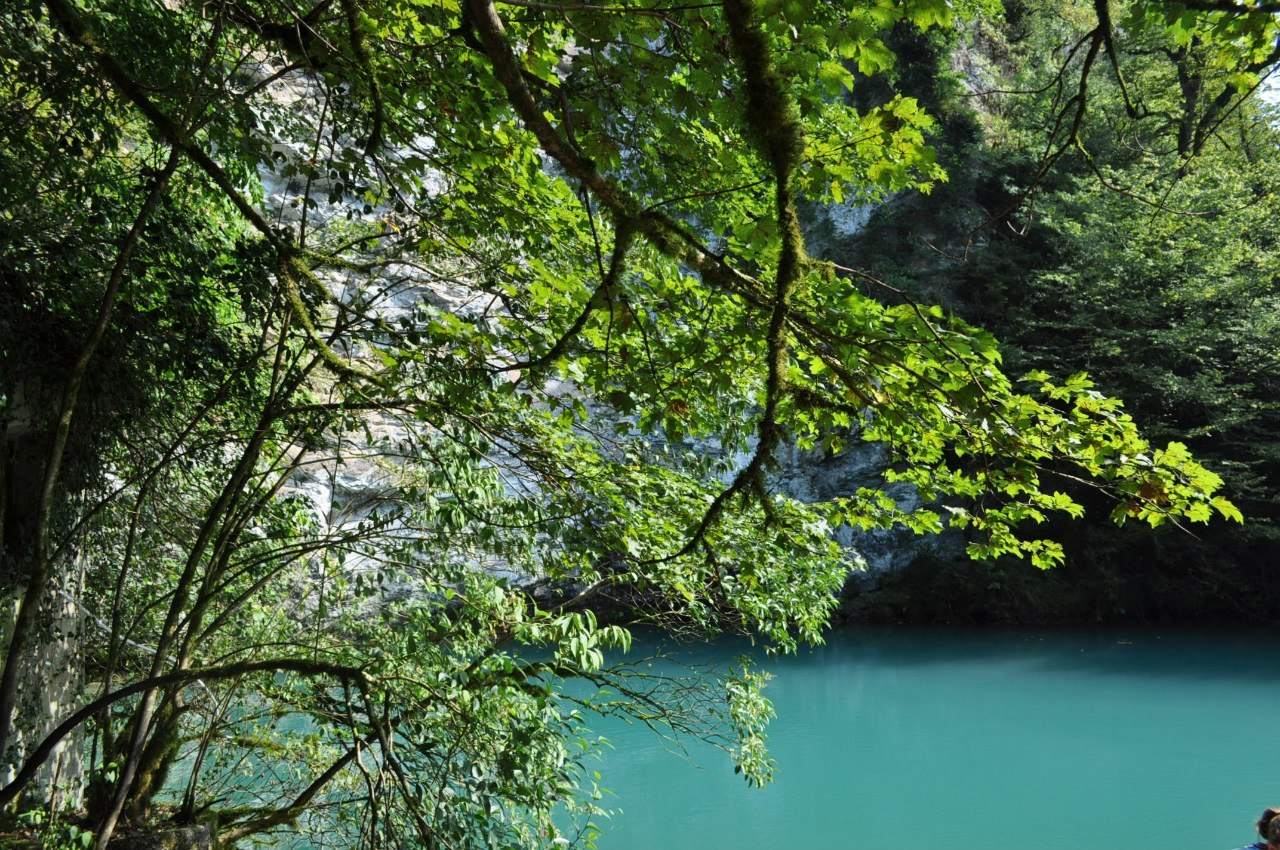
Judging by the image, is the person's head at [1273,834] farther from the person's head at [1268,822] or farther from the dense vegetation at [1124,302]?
the dense vegetation at [1124,302]

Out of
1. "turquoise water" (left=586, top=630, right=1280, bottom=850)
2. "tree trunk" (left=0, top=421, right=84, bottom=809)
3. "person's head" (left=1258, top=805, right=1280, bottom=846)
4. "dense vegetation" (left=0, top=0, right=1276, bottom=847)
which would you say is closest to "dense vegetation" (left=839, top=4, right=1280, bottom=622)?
"turquoise water" (left=586, top=630, right=1280, bottom=850)

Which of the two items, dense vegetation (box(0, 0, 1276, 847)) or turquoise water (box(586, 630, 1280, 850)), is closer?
dense vegetation (box(0, 0, 1276, 847))

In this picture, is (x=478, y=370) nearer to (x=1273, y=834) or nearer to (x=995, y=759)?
(x=1273, y=834)

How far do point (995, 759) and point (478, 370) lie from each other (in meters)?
6.95

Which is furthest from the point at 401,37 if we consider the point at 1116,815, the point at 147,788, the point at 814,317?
the point at 1116,815

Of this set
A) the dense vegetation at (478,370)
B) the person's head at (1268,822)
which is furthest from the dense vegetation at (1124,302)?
the dense vegetation at (478,370)

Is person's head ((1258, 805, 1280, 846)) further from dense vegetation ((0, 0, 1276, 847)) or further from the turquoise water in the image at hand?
the turquoise water

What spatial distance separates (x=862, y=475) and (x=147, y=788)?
39.3 ft

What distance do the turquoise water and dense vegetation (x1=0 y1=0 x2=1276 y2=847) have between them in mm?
2033

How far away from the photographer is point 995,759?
7.52 meters

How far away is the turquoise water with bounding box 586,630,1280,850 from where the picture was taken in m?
6.05

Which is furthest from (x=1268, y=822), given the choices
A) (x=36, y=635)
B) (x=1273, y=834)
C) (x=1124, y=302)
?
(x=1124, y=302)

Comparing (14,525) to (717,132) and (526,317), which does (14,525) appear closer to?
(526,317)

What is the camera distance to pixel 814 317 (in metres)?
1.83
